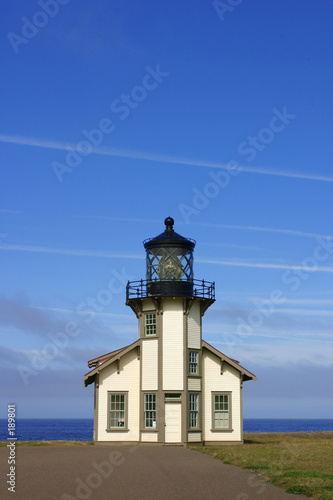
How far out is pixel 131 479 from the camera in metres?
16.1

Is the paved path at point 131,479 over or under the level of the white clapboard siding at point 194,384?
under

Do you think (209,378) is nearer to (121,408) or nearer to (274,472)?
(121,408)

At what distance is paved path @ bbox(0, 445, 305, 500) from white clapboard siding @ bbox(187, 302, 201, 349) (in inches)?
303

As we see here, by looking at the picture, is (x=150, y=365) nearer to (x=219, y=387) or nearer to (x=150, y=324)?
(x=150, y=324)

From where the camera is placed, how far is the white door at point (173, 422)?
29.6m

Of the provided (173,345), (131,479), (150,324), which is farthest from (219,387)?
(131,479)

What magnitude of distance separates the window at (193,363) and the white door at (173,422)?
1.69 m

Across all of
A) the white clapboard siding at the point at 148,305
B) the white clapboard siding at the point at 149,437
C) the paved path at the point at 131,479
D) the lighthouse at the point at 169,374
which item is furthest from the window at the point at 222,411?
the paved path at the point at 131,479

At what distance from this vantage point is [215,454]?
78.1 feet

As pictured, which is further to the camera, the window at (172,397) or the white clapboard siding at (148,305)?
the white clapboard siding at (148,305)

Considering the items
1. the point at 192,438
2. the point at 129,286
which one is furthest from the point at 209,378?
the point at 129,286

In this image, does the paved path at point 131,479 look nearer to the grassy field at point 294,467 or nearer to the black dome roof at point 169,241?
the grassy field at point 294,467

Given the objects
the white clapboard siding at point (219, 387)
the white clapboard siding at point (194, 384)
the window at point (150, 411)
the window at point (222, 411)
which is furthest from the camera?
the window at point (222, 411)

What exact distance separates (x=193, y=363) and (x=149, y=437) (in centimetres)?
393
